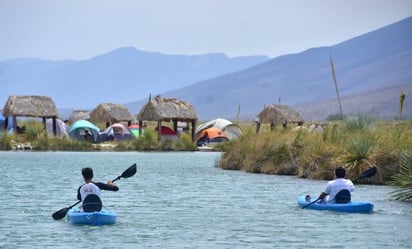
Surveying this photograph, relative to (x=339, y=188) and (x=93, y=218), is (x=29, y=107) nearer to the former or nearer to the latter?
(x=339, y=188)

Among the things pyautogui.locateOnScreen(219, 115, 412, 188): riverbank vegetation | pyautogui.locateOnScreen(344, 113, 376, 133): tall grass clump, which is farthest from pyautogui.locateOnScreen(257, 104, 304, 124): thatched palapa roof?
pyautogui.locateOnScreen(344, 113, 376, 133): tall grass clump

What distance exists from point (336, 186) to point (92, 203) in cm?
659

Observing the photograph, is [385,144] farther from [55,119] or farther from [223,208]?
[55,119]

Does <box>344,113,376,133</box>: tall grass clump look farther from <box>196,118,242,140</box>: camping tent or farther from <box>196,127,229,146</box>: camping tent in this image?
<box>196,118,242,140</box>: camping tent

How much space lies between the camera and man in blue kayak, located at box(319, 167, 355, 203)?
25.3 m

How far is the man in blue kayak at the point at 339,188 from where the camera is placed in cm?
2527

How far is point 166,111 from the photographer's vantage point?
68188mm

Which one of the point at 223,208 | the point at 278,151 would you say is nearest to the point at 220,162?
the point at 278,151

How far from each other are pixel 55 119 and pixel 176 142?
9786 mm

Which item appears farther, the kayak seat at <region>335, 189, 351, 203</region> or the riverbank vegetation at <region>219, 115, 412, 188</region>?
the riverbank vegetation at <region>219, 115, 412, 188</region>

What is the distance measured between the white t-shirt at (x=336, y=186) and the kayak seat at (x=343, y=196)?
0.08 m

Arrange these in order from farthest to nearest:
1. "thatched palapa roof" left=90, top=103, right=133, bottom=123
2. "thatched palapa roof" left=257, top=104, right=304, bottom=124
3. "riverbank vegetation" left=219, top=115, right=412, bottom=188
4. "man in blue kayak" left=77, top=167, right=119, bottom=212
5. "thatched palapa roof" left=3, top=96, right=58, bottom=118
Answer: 1. "thatched palapa roof" left=90, top=103, right=133, bottom=123
2. "thatched palapa roof" left=257, top=104, right=304, bottom=124
3. "thatched palapa roof" left=3, top=96, right=58, bottom=118
4. "riverbank vegetation" left=219, top=115, right=412, bottom=188
5. "man in blue kayak" left=77, top=167, right=119, bottom=212

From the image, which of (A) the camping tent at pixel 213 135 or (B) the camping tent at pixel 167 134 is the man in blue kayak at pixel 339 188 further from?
(A) the camping tent at pixel 213 135

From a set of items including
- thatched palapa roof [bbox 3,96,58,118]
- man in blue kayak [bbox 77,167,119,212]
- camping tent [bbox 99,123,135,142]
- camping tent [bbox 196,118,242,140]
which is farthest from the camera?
camping tent [bbox 196,118,242,140]
